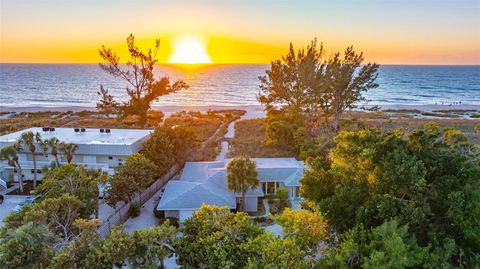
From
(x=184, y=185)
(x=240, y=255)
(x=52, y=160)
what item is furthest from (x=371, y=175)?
(x=52, y=160)

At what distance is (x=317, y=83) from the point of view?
39.6 metres

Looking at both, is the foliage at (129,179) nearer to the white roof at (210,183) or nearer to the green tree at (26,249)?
the white roof at (210,183)

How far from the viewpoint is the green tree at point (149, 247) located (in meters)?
12.2

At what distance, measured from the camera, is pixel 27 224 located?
39.2 ft

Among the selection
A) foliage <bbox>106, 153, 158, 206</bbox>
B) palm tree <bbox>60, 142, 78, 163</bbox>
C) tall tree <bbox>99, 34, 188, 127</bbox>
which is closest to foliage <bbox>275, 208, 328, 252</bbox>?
foliage <bbox>106, 153, 158, 206</bbox>

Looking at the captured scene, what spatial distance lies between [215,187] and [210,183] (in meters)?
0.46

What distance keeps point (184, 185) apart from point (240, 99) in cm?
8275

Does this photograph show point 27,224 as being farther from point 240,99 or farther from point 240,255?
point 240,99

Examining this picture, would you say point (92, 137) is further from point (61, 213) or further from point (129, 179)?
point (61, 213)

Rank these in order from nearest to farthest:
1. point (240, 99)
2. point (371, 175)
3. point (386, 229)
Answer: point (386, 229)
point (371, 175)
point (240, 99)

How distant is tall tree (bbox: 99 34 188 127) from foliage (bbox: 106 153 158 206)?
24.9 meters

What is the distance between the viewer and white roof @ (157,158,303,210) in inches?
804

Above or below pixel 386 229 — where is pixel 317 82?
above

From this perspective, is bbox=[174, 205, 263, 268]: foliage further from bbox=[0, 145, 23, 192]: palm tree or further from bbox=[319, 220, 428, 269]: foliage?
bbox=[0, 145, 23, 192]: palm tree
